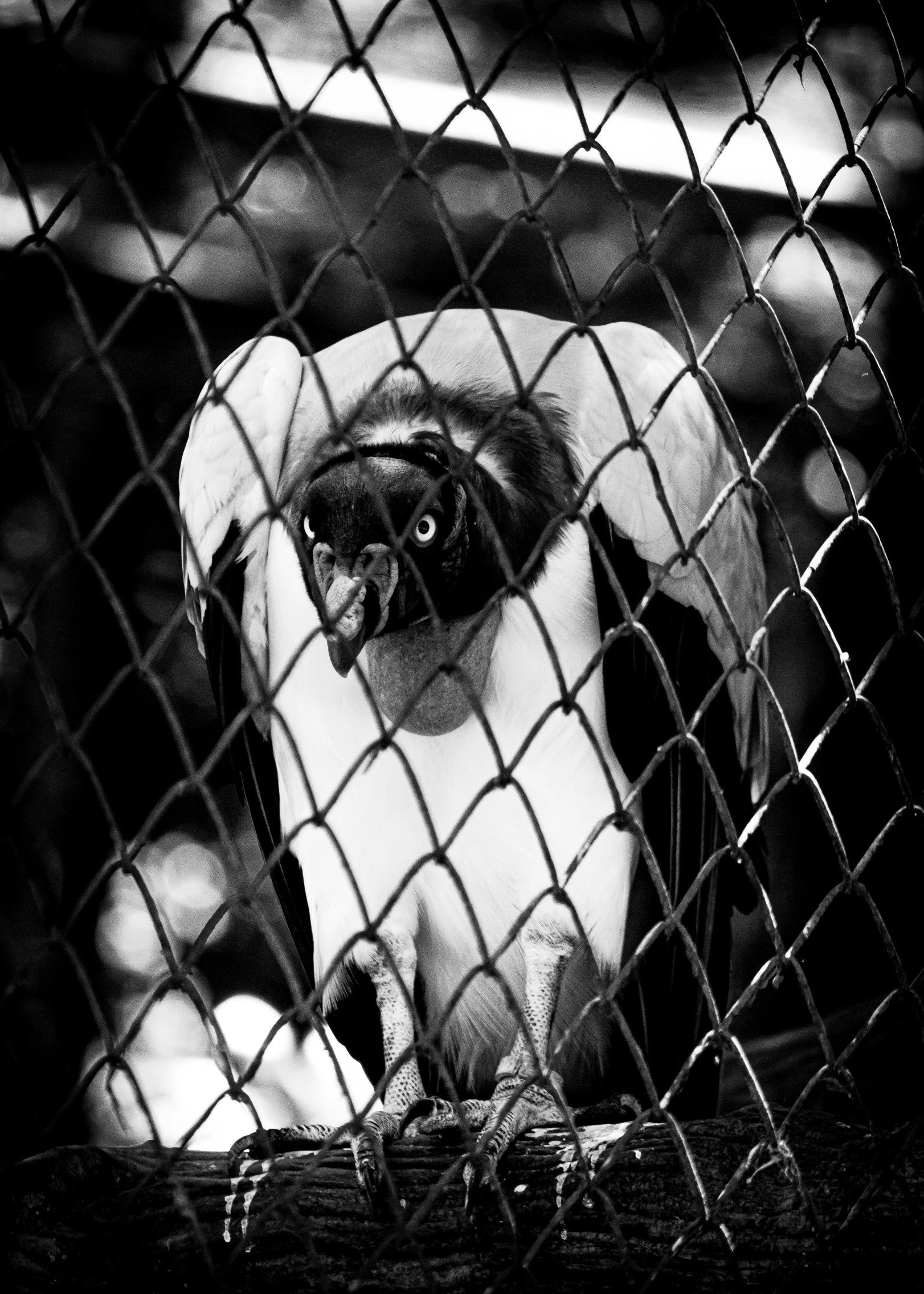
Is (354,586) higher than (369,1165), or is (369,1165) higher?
(354,586)

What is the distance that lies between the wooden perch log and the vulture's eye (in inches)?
39.5

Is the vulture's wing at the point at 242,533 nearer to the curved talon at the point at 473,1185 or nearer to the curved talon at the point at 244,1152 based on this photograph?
the curved talon at the point at 244,1152

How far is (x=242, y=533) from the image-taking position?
2.21 m

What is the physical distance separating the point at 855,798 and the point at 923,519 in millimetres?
872

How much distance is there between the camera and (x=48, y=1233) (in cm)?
170

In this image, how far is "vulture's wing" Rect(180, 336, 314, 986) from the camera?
92.3 inches

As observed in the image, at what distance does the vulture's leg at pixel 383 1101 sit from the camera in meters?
1.76

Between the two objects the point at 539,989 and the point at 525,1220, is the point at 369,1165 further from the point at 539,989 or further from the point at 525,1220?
the point at 539,989

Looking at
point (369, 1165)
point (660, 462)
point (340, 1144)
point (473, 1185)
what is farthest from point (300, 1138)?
point (660, 462)

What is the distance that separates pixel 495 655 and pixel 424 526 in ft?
0.85

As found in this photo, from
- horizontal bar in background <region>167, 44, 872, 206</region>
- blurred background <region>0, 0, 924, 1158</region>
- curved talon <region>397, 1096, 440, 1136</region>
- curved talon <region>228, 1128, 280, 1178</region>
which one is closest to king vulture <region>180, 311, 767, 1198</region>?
curved talon <region>397, 1096, 440, 1136</region>

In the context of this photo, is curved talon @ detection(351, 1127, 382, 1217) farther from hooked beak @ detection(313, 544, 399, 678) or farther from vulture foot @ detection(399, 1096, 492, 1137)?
hooked beak @ detection(313, 544, 399, 678)

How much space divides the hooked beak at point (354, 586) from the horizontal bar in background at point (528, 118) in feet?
7.25

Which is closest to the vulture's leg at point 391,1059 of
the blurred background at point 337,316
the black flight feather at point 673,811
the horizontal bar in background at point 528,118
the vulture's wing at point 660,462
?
the black flight feather at point 673,811
